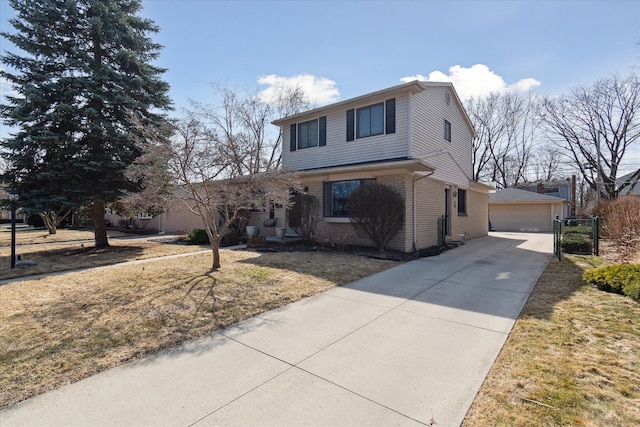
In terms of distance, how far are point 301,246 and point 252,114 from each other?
1652 centimetres

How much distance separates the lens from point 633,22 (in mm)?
9539

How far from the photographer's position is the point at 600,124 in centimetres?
2361

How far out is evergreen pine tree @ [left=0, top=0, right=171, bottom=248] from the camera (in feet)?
32.4

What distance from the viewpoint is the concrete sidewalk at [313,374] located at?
2418 millimetres

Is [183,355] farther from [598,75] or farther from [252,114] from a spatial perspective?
[598,75]

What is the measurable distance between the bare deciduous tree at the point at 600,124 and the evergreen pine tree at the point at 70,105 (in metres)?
29.3

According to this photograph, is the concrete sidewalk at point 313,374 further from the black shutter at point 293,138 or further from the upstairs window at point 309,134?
the black shutter at point 293,138

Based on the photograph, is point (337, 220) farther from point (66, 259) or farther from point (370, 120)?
point (66, 259)

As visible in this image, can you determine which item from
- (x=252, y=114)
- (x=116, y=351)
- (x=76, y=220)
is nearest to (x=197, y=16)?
(x=116, y=351)

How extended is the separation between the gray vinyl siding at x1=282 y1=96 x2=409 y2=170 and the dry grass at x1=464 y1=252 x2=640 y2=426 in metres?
7.11

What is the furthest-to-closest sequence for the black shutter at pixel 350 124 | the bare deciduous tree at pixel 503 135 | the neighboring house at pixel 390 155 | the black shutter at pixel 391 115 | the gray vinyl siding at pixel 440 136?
the bare deciduous tree at pixel 503 135 < the black shutter at pixel 350 124 < the gray vinyl siding at pixel 440 136 < the black shutter at pixel 391 115 < the neighboring house at pixel 390 155

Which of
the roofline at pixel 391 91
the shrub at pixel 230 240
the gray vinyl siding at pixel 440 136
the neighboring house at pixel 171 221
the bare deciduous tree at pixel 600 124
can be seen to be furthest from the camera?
the bare deciduous tree at pixel 600 124

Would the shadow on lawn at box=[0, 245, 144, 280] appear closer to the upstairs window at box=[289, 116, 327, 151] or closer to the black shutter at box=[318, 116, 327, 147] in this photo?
the upstairs window at box=[289, 116, 327, 151]

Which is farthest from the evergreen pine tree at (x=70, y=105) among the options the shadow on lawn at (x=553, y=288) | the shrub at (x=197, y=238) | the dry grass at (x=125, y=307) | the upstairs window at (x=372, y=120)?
the shadow on lawn at (x=553, y=288)
